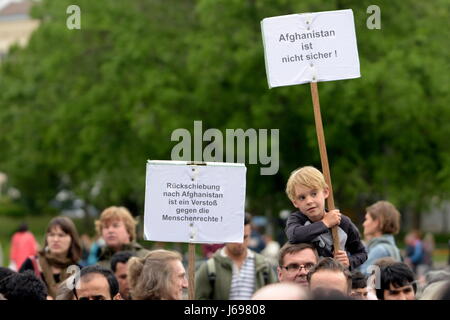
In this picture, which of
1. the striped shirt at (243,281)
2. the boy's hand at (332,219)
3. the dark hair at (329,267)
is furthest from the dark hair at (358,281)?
the striped shirt at (243,281)

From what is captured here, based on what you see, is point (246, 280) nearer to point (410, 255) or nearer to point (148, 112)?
point (410, 255)

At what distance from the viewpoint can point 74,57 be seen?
110 ft

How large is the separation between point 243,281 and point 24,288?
114 inches

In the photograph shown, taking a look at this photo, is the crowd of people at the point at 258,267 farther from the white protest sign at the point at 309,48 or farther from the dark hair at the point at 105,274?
the white protest sign at the point at 309,48

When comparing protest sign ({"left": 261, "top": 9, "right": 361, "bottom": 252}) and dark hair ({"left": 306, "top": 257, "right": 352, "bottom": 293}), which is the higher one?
protest sign ({"left": 261, "top": 9, "right": 361, "bottom": 252})

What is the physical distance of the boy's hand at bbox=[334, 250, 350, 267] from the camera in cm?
585

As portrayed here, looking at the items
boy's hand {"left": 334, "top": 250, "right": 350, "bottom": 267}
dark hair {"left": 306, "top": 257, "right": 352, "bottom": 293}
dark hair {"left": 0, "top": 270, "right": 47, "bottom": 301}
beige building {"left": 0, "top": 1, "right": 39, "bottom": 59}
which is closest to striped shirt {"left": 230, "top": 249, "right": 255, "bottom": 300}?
boy's hand {"left": 334, "top": 250, "right": 350, "bottom": 267}

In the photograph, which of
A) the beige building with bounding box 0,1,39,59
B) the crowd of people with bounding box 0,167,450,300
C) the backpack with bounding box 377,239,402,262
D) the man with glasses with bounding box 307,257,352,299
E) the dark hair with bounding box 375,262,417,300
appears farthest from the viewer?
the beige building with bounding box 0,1,39,59

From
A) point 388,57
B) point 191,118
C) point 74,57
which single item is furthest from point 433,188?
point 74,57

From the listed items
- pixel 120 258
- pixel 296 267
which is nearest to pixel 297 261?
pixel 296 267

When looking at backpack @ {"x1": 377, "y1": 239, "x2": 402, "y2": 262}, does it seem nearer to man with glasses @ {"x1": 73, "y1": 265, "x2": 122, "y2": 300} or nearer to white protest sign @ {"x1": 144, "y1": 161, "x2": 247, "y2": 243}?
white protest sign @ {"x1": 144, "y1": 161, "x2": 247, "y2": 243}

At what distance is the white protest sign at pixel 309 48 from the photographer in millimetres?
6422

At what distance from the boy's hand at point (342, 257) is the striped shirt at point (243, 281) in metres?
2.30

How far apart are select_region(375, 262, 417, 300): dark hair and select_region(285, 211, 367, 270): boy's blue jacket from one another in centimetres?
53
